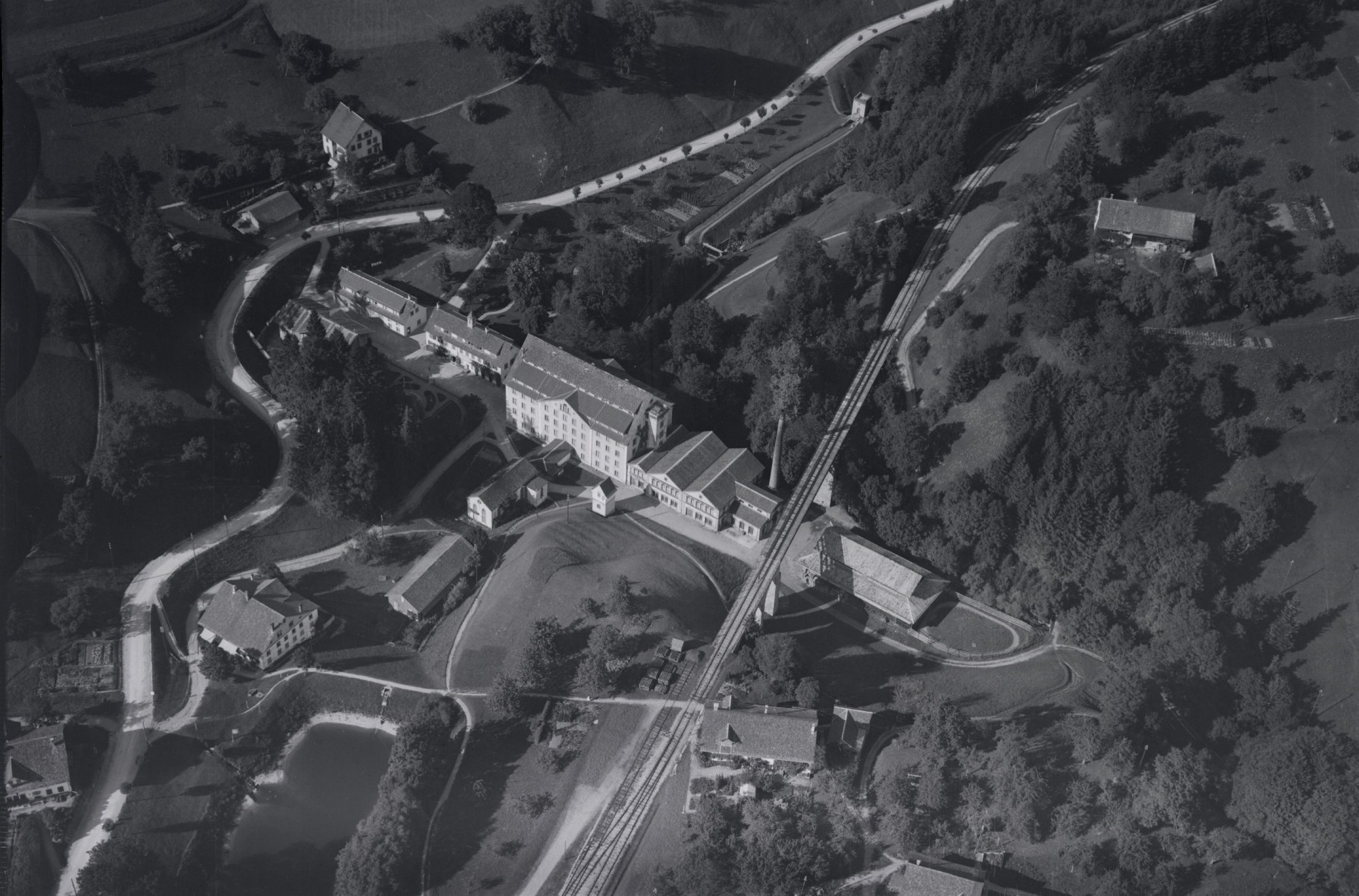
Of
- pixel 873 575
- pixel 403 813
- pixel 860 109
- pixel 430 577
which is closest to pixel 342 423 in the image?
pixel 430 577

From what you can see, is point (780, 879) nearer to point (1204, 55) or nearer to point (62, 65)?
point (1204, 55)

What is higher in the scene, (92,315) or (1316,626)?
(92,315)

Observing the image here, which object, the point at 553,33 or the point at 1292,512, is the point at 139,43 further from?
the point at 1292,512

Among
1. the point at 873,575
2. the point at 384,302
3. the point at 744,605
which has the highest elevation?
the point at 384,302

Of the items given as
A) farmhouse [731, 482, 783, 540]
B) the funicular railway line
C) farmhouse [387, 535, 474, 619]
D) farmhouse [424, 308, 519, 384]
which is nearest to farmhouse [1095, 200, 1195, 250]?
the funicular railway line

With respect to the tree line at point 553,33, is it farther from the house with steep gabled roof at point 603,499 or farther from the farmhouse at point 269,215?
the house with steep gabled roof at point 603,499

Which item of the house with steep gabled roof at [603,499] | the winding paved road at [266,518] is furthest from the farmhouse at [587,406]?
the winding paved road at [266,518]
